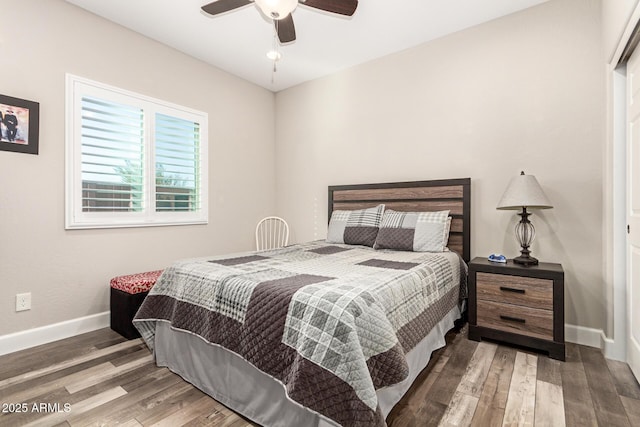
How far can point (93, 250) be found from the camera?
2.72m

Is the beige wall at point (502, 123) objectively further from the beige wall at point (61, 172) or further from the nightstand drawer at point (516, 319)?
the beige wall at point (61, 172)

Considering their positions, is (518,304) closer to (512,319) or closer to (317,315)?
(512,319)

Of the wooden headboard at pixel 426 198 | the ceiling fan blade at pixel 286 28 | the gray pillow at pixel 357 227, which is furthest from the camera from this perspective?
the gray pillow at pixel 357 227

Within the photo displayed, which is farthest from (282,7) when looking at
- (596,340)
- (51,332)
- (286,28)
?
(596,340)

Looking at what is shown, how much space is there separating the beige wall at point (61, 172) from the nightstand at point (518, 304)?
9.23 feet

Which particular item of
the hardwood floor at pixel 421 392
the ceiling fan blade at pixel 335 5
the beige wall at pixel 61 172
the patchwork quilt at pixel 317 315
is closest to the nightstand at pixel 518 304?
the hardwood floor at pixel 421 392

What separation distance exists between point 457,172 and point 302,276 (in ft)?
6.75

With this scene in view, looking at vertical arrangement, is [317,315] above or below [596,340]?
above

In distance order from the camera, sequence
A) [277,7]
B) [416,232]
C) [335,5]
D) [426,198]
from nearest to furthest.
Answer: [277,7]
[335,5]
[416,232]
[426,198]

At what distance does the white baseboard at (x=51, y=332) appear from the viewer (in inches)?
90.0

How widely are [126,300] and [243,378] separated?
1.49 metres

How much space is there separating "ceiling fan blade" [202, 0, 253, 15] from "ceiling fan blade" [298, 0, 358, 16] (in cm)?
40

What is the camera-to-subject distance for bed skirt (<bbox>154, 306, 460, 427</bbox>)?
141cm

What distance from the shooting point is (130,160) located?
2963 mm
